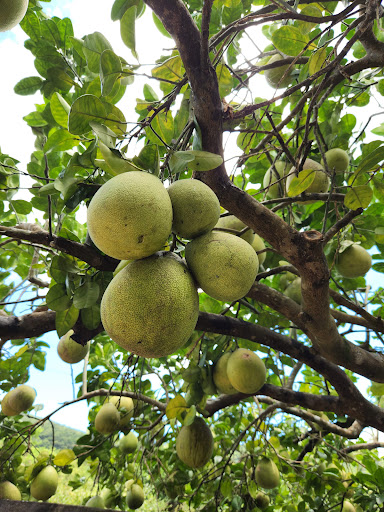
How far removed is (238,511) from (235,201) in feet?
8.22

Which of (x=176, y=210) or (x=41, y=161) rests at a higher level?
(x=41, y=161)

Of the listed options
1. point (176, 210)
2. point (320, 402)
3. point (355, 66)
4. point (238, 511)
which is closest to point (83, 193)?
point (176, 210)

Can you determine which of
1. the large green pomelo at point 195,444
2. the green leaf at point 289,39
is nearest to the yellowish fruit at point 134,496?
the large green pomelo at point 195,444

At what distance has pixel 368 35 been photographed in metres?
1.70

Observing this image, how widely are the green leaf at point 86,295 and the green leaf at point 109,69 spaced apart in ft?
2.36

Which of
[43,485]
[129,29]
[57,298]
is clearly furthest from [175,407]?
[129,29]

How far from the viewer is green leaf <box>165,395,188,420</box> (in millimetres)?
2164

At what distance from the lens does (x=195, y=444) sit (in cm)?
243

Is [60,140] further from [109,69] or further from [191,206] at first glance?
[191,206]

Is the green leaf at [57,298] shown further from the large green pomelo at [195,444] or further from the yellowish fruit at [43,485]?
the yellowish fruit at [43,485]

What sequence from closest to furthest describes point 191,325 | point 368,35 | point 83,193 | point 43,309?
1. point 191,325
2. point 83,193
3. point 368,35
4. point 43,309

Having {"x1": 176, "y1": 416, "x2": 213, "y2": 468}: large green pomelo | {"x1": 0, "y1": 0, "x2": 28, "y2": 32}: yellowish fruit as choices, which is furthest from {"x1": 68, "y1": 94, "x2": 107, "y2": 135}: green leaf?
{"x1": 176, "y1": 416, "x2": 213, "y2": 468}: large green pomelo

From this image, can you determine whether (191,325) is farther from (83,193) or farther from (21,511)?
(21,511)

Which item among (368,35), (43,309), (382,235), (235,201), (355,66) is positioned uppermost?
(368,35)
